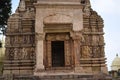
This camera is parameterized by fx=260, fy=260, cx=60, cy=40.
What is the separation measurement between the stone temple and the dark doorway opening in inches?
2.7

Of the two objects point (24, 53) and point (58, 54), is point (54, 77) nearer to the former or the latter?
point (24, 53)

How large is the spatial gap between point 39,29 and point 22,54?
194 centimetres

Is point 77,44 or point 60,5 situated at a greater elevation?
point 60,5

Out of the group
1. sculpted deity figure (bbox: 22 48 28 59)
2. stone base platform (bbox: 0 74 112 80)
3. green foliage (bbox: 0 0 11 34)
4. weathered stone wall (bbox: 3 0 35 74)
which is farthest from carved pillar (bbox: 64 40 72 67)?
green foliage (bbox: 0 0 11 34)

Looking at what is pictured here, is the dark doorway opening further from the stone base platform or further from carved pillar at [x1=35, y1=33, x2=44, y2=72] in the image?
the stone base platform

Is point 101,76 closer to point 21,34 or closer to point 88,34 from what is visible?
point 88,34

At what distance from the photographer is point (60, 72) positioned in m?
14.6

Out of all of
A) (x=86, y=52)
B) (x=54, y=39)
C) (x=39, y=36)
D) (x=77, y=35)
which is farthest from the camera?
(x=54, y=39)

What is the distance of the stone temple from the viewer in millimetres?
15492

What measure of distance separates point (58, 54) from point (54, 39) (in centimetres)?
138

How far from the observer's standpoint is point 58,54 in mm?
17250

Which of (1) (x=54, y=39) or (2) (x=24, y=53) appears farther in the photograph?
(1) (x=54, y=39)

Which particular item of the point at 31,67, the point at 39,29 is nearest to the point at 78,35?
the point at 39,29

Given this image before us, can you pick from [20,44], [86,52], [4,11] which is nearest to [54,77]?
[86,52]
